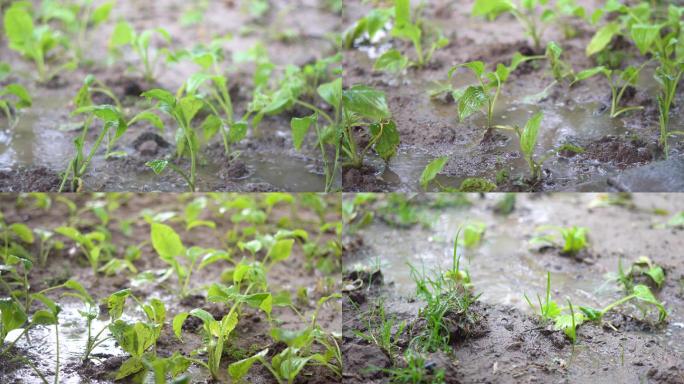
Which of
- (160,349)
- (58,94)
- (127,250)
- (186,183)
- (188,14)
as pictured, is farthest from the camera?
(188,14)

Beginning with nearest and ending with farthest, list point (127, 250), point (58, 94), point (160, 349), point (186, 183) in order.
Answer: point (160, 349)
point (186, 183)
point (127, 250)
point (58, 94)

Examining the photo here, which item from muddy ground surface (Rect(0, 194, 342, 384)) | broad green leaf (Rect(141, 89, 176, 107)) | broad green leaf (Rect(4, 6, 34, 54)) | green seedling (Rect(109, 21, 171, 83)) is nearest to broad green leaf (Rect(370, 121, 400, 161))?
muddy ground surface (Rect(0, 194, 342, 384))

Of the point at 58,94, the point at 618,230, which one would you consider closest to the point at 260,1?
the point at 58,94

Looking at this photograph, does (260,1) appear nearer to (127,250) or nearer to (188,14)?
(188,14)

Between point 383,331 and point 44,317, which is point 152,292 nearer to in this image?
point 44,317

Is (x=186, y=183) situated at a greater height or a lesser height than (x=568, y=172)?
lesser

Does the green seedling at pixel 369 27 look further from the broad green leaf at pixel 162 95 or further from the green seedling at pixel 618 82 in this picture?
the broad green leaf at pixel 162 95

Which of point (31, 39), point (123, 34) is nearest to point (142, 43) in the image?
point (123, 34)
